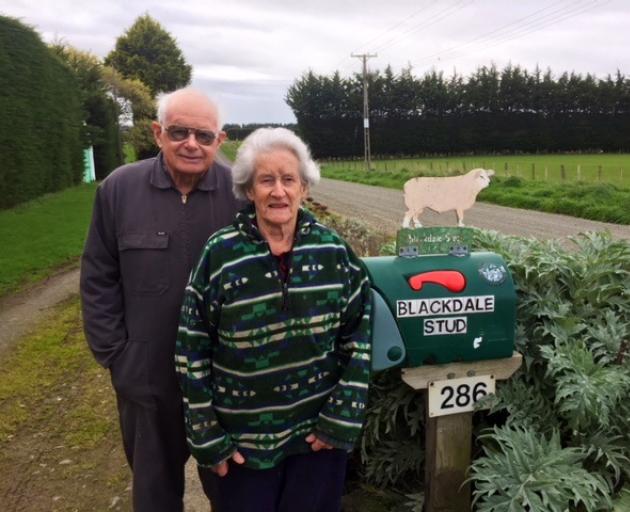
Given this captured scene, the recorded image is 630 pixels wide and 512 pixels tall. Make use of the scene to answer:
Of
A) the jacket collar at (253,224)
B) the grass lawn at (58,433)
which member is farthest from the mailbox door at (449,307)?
the grass lawn at (58,433)

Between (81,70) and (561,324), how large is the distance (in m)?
24.9

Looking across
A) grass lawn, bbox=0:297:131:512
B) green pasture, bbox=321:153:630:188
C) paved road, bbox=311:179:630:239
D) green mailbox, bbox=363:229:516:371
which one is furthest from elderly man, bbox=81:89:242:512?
green pasture, bbox=321:153:630:188

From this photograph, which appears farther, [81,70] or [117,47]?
[117,47]

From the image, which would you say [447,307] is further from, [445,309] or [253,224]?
[253,224]

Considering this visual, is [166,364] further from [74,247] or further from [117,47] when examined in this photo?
[117,47]

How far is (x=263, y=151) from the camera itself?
1.87 meters

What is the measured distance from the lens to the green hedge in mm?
13445

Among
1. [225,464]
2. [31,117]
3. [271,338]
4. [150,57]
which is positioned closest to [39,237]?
[31,117]

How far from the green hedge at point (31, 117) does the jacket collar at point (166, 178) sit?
12.7 metres

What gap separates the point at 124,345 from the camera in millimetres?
2207

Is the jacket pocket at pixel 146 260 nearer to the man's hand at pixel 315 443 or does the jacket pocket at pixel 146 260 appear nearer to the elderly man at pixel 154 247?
the elderly man at pixel 154 247

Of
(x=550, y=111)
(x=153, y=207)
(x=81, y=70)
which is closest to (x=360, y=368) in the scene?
(x=153, y=207)

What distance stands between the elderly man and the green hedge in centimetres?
1266

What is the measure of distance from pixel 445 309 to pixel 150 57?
4646 cm
